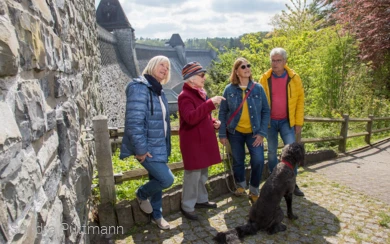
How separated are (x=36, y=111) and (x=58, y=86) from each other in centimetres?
51

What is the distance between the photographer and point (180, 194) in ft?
11.3

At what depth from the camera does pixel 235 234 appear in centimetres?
269

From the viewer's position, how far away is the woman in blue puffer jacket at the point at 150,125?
2553 mm

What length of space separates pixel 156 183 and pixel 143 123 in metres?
0.66

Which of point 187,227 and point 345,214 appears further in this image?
point 345,214

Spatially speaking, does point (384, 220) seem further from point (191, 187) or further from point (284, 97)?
point (191, 187)

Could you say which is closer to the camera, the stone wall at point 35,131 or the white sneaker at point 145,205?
the stone wall at point 35,131

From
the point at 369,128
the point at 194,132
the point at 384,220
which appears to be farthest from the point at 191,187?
the point at 369,128

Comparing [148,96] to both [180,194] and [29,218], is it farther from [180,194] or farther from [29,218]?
[29,218]

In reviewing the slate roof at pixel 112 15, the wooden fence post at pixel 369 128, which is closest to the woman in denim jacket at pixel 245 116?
the wooden fence post at pixel 369 128

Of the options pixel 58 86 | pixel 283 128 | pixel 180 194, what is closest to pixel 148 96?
pixel 58 86

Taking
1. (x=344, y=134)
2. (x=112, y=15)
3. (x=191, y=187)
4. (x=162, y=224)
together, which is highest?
(x=112, y=15)

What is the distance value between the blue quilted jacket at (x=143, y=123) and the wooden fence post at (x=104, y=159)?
1.00 feet

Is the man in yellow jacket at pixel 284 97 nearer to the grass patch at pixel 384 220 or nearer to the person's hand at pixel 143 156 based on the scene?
the grass patch at pixel 384 220
